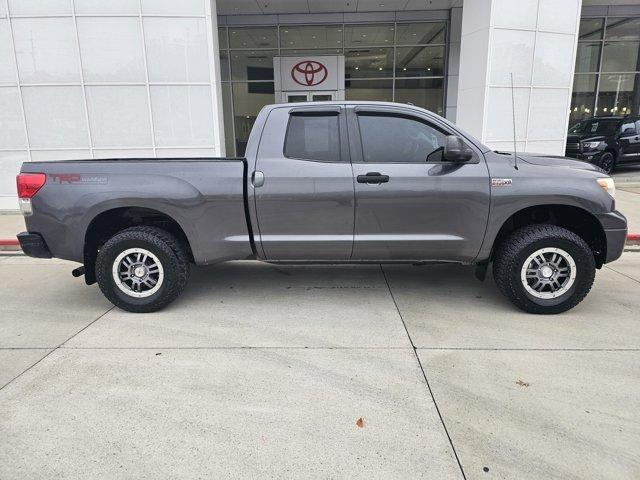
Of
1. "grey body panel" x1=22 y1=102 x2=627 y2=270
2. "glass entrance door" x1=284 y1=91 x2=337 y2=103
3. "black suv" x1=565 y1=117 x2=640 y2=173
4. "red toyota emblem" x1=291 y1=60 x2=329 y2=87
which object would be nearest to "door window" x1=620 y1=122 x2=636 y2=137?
"black suv" x1=565 y1=117 x2=640 y2=173

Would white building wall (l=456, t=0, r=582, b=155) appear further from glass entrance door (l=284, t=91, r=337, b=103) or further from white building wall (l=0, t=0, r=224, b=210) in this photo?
white building wall (l=0, t=0, r=224, b=210)

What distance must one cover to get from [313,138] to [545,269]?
2.46 meters

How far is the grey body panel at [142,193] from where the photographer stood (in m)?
4.23

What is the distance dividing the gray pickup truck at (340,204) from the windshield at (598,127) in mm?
11287

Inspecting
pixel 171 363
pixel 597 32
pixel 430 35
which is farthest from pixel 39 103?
pixel 597 32

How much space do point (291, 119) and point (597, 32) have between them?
695 inches

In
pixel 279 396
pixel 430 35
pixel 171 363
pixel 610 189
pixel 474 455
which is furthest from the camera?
pixel 430 35

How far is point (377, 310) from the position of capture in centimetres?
445

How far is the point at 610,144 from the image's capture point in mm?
13227

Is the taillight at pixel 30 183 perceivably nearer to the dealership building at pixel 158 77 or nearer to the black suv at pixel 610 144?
the dealership building at pixel 158 77

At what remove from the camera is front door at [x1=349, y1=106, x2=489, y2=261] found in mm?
4176

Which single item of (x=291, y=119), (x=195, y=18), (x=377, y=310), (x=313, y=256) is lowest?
(x=377, y=310)

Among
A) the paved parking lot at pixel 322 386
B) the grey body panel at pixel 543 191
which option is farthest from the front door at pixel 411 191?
the paved parking lot at pixel 322 386

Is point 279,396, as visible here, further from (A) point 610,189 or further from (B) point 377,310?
(A) point 610,189
